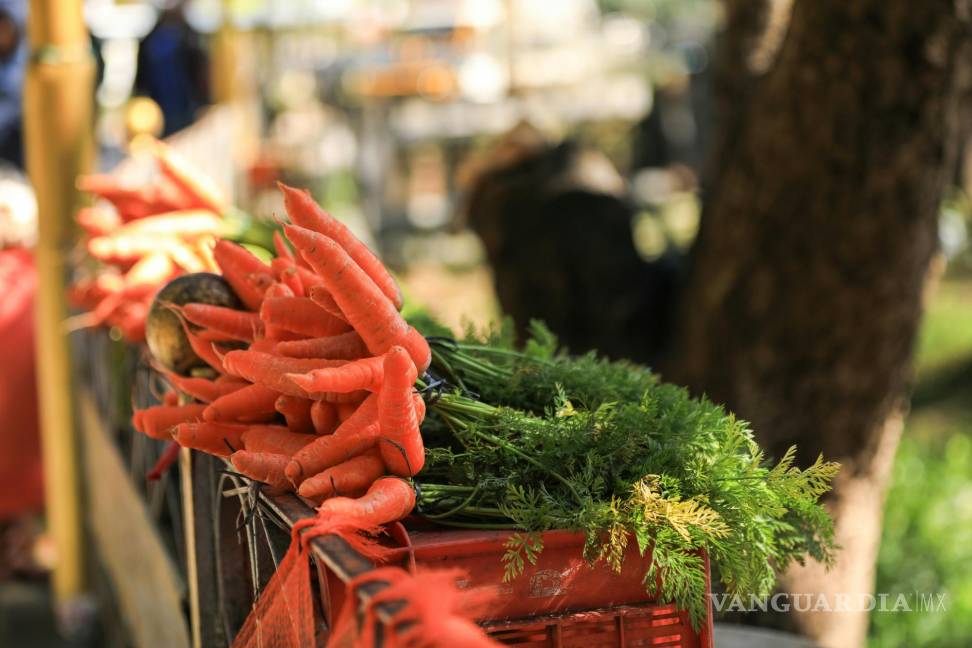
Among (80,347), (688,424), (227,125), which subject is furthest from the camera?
(227,125)

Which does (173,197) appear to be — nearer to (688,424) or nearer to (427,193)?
(688,424)

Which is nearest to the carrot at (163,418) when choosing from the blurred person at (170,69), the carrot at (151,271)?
the carrot at (151,271)

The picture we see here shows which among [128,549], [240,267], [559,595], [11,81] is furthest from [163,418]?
[11,81]

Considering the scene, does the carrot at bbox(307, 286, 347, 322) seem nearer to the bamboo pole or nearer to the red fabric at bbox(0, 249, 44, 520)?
the bamboo pole

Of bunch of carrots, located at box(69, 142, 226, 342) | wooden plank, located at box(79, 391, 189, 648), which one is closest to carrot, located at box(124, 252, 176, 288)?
bunch of carrots, located at box(69, 142, 226, 342)

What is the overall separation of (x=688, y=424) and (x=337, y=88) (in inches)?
536

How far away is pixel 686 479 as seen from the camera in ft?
6.49

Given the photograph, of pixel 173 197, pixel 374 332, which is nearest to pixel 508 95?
pixel 173 197

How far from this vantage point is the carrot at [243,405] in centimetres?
226

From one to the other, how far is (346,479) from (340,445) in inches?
3.0

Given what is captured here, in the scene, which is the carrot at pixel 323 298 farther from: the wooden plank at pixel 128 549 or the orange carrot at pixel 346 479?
the wooden plank at pixel 128 549

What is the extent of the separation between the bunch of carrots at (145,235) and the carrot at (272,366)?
1.39m

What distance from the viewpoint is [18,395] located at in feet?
17.1

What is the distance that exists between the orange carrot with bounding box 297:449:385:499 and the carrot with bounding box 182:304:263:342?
2.02 ft
